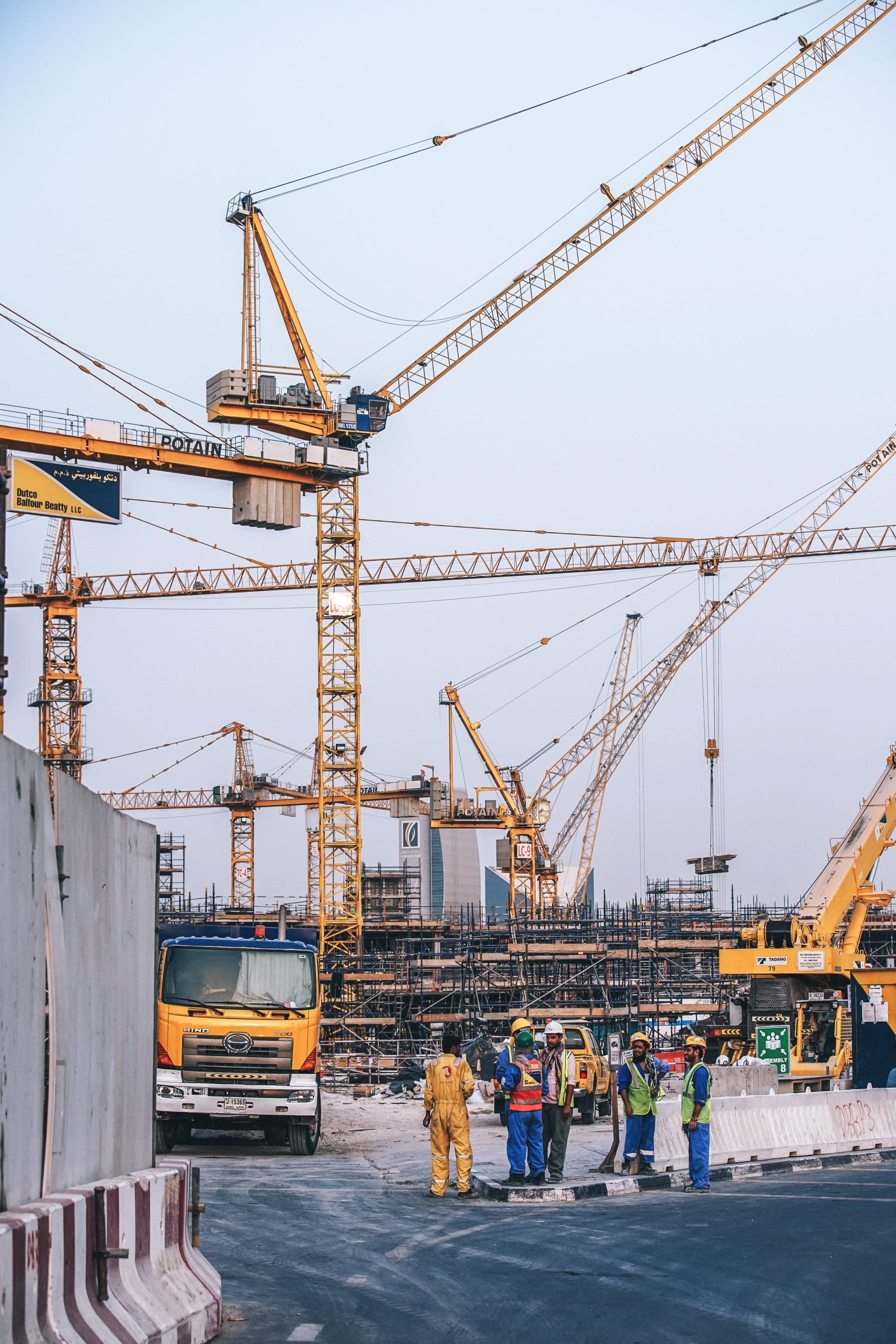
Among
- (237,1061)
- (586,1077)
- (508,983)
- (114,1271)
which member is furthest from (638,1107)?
(508,983)

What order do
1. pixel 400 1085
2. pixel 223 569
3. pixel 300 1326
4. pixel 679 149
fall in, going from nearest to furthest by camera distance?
1. pixel 300 1326
2. pixel 400 1085
3. pixel 679 149
4. pixel 223 569

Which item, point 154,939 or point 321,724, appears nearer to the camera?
point 154,939

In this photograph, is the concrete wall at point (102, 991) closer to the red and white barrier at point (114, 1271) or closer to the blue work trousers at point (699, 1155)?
the red and white barrier at point (114, 1271)

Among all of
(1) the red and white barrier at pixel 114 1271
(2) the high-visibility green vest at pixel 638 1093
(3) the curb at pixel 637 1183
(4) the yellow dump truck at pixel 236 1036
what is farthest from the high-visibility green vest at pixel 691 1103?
(1) the red and white barrier at pixel 114 1271

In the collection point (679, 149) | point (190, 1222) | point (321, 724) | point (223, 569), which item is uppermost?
point (679, 149)

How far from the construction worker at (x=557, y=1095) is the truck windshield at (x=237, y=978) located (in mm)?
4260

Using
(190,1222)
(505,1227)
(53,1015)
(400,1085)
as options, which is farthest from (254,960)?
(400,1085)

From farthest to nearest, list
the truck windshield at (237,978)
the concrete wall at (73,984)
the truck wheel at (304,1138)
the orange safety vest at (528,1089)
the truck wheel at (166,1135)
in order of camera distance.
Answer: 1. the truck wheel at (304,1138)
2. the truck wheel at (166,1135)
3. the truck windshield at (237,978)
4. the orange safety vest at (528,1089)
5. the concrete wall at (73,984)

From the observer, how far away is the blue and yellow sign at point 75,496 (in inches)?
886

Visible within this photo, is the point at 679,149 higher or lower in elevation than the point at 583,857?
higher

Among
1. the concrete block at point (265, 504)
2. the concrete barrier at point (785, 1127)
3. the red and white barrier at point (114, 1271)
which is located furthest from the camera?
the concrete block at point (265, 504)

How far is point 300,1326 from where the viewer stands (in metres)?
9.01

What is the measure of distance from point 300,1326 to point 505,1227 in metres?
4.47

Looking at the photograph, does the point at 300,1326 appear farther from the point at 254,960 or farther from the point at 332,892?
the point at 332,892
